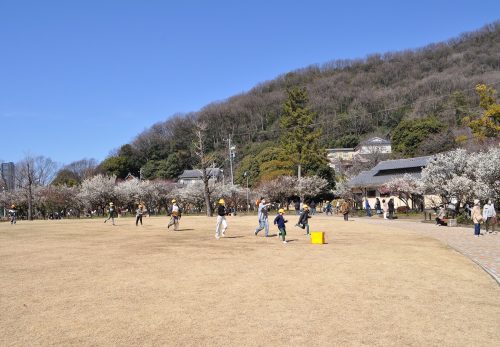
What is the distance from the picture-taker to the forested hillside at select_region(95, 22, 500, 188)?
63.5 metres

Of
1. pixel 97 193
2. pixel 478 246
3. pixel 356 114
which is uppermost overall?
pixel 356 114

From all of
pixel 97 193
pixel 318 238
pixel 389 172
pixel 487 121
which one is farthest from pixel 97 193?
pixel 487 121

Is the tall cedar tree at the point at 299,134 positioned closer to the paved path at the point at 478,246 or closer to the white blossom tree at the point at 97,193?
the white blossom tree at the point at 97,193

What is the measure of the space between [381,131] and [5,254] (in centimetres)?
7600

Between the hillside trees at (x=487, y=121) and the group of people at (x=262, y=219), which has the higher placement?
the hillside trees at (x=487, y=121)

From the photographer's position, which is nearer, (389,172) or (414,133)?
(389,172)

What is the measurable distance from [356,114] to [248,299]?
8087cm

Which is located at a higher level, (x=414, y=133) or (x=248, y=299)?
(x=414, y=133)

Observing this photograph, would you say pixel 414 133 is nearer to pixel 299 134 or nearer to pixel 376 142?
pixel 376 142

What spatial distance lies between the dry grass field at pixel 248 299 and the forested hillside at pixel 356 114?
146ft

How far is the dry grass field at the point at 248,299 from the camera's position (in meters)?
5.55

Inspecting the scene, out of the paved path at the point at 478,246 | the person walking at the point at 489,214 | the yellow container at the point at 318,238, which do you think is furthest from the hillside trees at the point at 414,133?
the yellow container at the point at 318,238

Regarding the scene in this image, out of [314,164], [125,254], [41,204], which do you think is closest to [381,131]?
[314,164]

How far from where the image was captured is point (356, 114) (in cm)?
8438
